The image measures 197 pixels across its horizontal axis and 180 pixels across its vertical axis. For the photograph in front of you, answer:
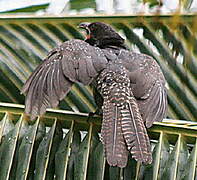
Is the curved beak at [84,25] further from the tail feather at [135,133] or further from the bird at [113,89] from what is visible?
the tail feather at [135,133]

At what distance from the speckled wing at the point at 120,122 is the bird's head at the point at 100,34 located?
52 cm

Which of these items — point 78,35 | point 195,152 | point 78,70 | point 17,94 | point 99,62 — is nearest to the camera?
point 195,152

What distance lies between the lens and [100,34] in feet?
12.8

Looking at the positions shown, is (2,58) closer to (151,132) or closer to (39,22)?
(39,22)

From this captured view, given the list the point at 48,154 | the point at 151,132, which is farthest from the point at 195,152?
the point at 48,154

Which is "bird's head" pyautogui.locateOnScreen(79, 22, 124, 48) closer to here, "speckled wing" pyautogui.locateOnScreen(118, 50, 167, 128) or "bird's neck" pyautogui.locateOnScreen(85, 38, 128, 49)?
"bird's neck" pyautogui.locateOnScreen(85, 38, 128, 49)

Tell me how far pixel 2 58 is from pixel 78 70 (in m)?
0.74

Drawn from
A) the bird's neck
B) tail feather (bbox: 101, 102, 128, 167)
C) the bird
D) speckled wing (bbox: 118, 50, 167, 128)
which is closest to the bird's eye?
the bird

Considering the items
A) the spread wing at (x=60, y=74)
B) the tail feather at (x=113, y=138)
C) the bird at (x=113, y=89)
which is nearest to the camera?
the tail feather at (x=113, y=138)

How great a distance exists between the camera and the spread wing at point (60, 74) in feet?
9.00

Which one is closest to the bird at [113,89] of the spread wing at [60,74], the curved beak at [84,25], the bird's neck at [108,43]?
the spread wing at [60,74]

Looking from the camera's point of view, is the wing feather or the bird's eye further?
the bird's eye

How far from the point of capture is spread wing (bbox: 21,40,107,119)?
108 inches

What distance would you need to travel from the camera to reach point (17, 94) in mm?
3424
